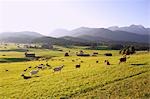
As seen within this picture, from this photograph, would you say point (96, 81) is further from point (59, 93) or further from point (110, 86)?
point (59, 93)

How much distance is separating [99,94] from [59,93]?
5.56 m

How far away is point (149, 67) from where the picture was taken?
139ft

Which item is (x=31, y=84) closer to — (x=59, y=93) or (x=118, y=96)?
(x=59, y=93)

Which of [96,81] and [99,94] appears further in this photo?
[96,81]

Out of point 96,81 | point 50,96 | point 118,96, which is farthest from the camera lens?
point 96,81

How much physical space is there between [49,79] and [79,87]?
9.53 m

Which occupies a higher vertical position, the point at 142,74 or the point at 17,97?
the point at 142,74

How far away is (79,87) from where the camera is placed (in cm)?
3656

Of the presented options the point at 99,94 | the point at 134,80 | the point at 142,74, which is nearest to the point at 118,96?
the point at 99,94

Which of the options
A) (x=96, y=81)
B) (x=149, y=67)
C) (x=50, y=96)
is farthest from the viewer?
(x=149, y=67)

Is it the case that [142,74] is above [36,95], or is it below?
above

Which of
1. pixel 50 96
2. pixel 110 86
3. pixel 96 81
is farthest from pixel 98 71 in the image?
pixel 50 96

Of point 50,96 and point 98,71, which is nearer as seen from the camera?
point 50,96

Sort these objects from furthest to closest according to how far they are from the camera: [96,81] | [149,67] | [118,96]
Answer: [149,67] → [96,81] → [118,96]
